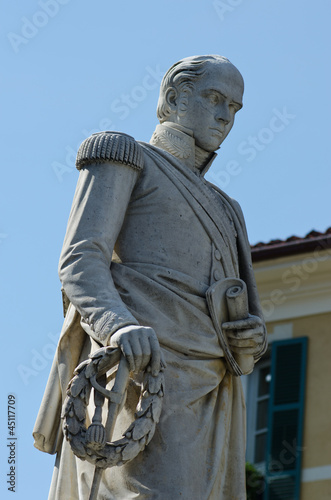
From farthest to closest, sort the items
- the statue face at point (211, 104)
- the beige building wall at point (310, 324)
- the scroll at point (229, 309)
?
the beige building wall at point (310, 324)
the statue face at point (211, 104)
the scroll at point (229, 309)

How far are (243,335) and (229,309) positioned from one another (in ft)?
0.52

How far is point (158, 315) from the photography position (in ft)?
24.6

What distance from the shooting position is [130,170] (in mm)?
7781

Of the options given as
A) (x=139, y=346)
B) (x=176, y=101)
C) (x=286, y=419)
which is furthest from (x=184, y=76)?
(x=286, y=419)

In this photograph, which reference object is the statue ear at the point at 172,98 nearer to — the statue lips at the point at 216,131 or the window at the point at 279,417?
the statue lips at the point at 216,131

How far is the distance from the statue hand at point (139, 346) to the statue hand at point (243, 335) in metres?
0.66

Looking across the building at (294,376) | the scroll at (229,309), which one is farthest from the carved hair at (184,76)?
the building at (294,376)

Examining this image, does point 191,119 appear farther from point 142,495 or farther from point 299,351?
point 299,351

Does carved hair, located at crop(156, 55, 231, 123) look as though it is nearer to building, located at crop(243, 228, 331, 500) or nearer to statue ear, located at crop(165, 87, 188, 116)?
statue ear, located at crop(165, 87, 188, 116)

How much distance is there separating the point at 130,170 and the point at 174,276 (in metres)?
0.61

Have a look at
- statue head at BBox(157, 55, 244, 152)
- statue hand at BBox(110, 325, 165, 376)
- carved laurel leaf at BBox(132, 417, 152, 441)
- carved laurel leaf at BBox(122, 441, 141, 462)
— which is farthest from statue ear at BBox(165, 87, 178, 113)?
carved laurel leaf at BBox(122, 441, 141, 462)

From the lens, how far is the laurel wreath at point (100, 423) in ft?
22.8

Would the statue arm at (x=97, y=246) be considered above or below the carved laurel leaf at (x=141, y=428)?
above

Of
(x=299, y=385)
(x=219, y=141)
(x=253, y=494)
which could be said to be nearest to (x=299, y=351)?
(x=299, y=385)
